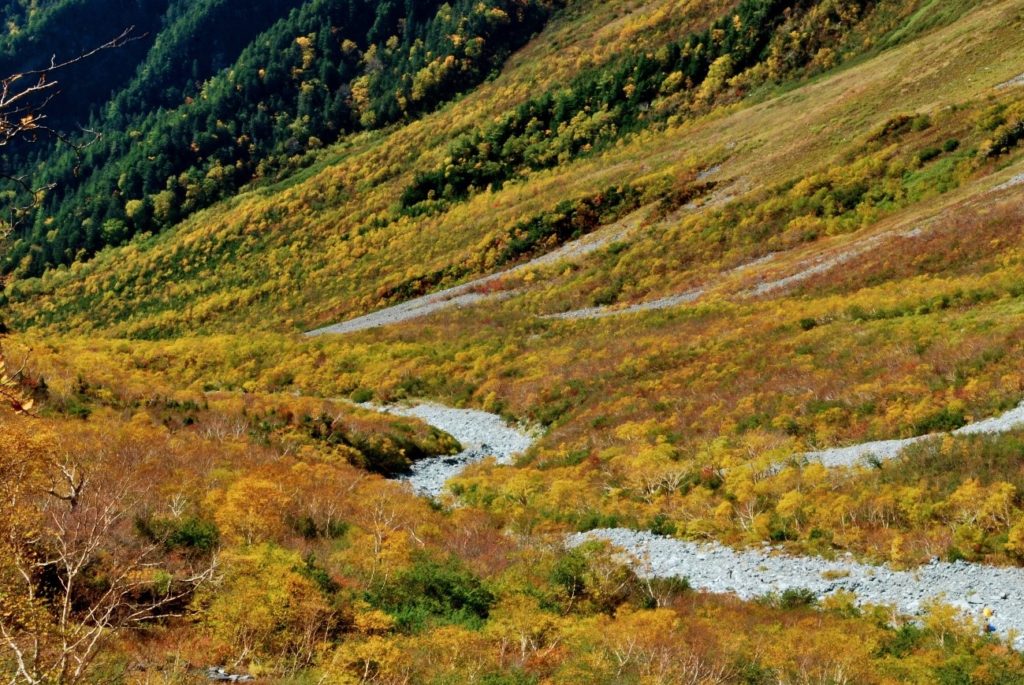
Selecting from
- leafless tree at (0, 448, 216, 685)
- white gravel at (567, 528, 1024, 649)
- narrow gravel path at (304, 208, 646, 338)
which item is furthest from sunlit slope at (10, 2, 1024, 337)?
leafless tree at (0, 448, 216, 685)

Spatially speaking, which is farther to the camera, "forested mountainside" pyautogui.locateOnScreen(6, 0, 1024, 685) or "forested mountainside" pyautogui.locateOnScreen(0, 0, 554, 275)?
"forested mountainside" pyautogui.locateOnScreen(0, 0, 554, 275)

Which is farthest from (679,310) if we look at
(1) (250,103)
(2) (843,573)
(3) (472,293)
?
(1) (250,103)

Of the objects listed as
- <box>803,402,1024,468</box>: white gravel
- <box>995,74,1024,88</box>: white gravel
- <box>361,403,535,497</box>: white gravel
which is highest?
<box>803,402,1024,468</box>: white gravel

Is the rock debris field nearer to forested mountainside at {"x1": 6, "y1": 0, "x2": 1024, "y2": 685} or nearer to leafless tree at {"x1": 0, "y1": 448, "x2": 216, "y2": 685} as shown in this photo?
forested mountainside at {"x1": 6, "y1": 0, "x2": 1024, "y2": 685}

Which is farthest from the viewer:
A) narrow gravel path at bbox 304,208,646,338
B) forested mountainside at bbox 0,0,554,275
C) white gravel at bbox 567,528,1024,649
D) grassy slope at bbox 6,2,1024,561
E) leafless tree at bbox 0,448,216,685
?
forested mountainside at bbox 0,0,554,275

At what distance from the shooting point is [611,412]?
26312 millimetres

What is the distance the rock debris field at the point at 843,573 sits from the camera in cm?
1133

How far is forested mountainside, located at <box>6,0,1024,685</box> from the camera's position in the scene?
344 inches

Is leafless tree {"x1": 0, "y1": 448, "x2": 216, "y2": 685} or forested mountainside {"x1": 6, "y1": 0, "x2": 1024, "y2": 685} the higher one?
leafless tree {"x1": 0, "y1": 448, "x2": 216, "y2": 685}

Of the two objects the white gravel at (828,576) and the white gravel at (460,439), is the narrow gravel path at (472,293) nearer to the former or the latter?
the white gravel at (460,439)

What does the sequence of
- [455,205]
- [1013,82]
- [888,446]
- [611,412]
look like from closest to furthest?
[888,446], [611,412], [1013,82], [455,205]

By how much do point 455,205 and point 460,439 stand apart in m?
70.2

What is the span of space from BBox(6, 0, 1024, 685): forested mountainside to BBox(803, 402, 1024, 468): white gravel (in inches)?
3.9

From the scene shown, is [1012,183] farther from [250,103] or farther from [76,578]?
[250,103]
